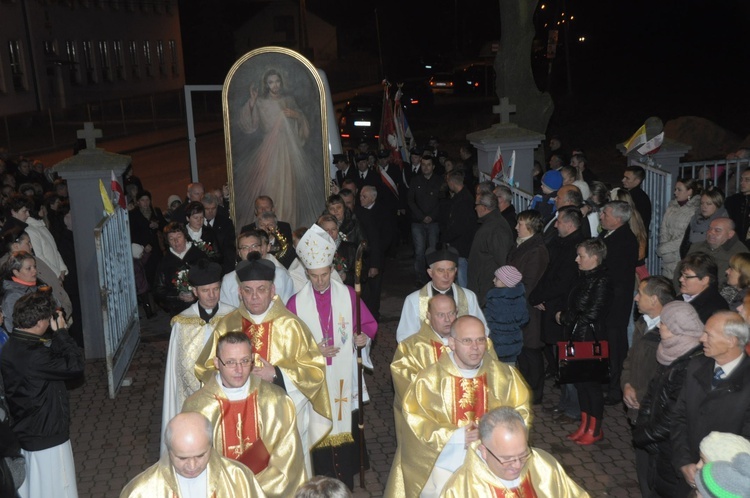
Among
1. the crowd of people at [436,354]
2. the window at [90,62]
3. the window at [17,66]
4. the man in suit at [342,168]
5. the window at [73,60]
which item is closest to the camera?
the crowd of people at [436,354]

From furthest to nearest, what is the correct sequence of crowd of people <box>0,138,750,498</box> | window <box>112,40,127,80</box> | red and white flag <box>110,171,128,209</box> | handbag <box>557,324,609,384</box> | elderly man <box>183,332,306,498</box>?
window <box>112,40,127,80</box> < red and white flag <box>110,171,128,209</box> < handbag <box>557,324,609,384</box> < elderly man <box>183,332,306,498</box> < crowd of people <box>0,138,750,498</box>

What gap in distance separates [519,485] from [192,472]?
1.58 meters

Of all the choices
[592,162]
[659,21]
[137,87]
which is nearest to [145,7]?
[137,87]

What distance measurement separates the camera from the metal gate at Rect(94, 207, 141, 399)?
8.91m

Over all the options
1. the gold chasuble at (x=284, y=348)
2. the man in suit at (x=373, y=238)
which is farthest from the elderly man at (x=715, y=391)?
the man in suit at (x=373, y=238)

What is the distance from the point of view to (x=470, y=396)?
5.37 metres

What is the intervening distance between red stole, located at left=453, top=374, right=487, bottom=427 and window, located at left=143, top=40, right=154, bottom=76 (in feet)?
152

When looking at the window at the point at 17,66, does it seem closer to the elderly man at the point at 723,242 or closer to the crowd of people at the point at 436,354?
the crowd of people at the point at 436,354

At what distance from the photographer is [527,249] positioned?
814cm

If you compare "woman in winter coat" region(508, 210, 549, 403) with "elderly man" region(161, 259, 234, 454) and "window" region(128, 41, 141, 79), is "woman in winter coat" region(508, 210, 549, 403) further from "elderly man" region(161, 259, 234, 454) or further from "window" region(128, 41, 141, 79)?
"window" region(128, 41, 141, 79)

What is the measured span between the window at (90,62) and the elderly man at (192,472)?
137 feet

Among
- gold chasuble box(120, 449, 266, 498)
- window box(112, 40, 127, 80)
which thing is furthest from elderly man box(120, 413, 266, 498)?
window box(112, 40, 127, 80)

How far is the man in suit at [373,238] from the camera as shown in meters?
10.9

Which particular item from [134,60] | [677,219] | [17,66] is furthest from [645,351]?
[134,60]
